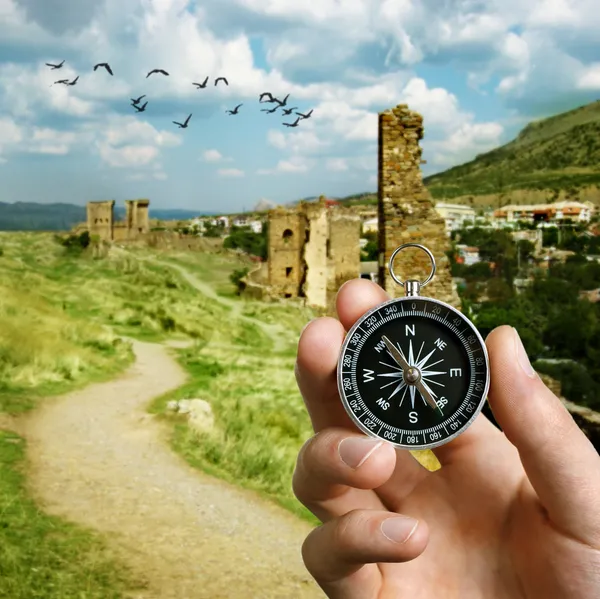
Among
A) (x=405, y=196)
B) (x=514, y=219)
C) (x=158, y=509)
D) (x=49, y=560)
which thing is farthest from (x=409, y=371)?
(x=514, y=219)

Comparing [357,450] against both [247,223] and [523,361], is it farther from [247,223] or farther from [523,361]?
[247,223]

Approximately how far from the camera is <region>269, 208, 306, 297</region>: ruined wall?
34656 millimetres

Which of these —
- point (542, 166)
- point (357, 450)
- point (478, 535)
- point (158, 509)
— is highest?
point (542, 166)

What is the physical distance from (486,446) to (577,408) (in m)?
11.4

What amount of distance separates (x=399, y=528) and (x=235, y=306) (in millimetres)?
27234

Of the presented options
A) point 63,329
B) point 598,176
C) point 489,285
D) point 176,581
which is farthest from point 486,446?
point 598,176

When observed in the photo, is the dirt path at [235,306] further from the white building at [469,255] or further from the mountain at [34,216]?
the white building at [469,255]

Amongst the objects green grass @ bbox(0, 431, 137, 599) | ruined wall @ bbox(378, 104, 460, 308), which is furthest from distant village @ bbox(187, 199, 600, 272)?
green grass @ bbox(0, 431, 137, 599)

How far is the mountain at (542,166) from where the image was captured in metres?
71.0

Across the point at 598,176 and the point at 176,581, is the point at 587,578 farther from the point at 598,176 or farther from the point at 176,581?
the point at 598,176

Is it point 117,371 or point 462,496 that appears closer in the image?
point 462,496

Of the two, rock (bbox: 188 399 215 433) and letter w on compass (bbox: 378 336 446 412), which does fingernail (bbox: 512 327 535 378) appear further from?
rock (bbox: 188 399 215 433)

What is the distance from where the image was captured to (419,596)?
229cm

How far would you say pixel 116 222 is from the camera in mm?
47656
